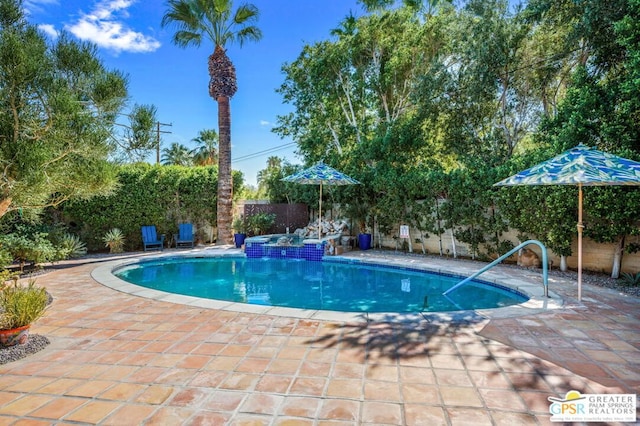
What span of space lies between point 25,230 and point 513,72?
599 inches

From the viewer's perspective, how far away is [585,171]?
499 cm

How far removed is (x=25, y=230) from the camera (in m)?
9.00

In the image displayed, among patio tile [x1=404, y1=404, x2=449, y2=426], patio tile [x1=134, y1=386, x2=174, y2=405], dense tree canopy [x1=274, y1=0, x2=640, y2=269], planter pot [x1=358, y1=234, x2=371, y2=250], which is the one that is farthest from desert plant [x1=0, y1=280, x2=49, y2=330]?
planter pot [x1=358, y1=234, x2=371, y2=250]

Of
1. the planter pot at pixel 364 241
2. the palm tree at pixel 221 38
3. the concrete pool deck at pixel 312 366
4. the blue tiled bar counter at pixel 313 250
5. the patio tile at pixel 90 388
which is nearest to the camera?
the concrete pool deck at pixel 312 366

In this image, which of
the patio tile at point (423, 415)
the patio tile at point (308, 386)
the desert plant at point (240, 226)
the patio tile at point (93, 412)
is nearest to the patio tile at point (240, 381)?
the patio tile at point (308, 386)

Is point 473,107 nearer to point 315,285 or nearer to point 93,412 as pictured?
point 315,285

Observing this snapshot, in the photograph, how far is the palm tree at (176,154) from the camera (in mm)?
32781

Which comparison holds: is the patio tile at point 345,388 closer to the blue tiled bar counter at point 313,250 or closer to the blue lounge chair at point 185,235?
the blue tiled bar counter at point 313,250

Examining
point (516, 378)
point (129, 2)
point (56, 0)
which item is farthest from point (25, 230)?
point (516, 378)

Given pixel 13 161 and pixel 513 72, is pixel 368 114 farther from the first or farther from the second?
pixel 13 161

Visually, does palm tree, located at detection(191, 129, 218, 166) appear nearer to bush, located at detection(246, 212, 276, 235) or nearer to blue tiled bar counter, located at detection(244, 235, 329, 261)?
bush, located at detection(246, 212, 276, 235)

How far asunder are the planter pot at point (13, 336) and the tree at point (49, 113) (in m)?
2.06

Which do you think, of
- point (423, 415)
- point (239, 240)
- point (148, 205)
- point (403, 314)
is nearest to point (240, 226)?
point (239, 240)

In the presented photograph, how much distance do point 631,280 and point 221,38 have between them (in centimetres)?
1408
